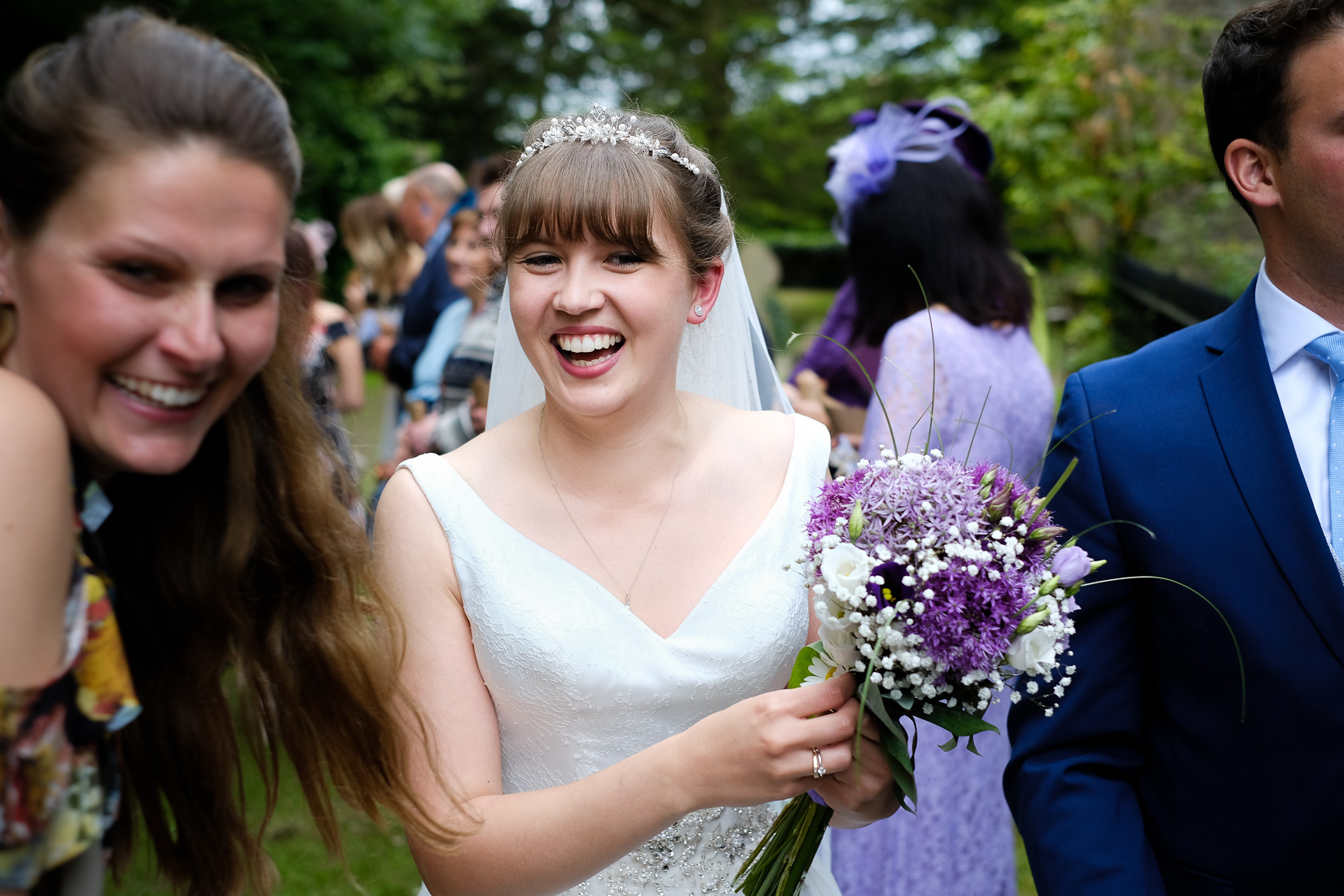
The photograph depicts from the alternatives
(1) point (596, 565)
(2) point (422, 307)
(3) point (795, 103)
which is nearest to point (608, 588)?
(1) point (596, 565)

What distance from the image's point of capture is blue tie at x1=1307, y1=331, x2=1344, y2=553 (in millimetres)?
2096

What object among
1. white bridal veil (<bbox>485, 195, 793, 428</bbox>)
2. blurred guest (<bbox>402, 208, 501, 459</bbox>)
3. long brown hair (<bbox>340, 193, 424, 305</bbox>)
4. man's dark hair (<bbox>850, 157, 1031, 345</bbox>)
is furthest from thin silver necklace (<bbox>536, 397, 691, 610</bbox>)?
long brown hair (<bbox>340, 193, 424, 305</bbox>)

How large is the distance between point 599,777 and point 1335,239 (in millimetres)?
1805

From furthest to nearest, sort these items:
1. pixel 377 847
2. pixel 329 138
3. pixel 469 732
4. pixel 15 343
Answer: pixel 329 138 < pixel 377 847 < pixel 469 732 < pixel 15 343

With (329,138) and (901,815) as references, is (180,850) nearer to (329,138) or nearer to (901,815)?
(901,815)

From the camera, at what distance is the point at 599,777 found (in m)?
2.16

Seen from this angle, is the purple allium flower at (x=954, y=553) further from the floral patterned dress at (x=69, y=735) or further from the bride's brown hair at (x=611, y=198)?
the floral patterned dress at (x=69, y=735)

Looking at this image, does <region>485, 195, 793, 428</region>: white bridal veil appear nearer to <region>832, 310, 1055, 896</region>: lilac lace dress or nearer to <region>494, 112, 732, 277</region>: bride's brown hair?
<region>494, 112, 732, 277</region>: bride's brown hair

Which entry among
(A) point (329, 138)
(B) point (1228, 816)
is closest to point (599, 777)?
(B) point (1228, 816)

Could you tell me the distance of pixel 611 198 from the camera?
236cm

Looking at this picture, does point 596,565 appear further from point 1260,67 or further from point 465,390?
point 465,390

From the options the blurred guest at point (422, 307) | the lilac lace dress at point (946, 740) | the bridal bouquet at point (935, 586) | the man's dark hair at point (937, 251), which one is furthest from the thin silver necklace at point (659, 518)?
the blurred guest at point (422, 307)

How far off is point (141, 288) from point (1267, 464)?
6.61 ft

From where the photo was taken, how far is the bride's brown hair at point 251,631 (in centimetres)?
185
